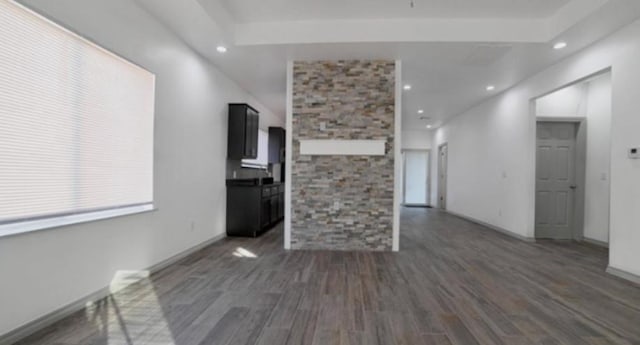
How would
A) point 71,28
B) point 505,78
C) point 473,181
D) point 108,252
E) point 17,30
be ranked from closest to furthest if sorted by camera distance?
point 17,30
point 71,28
point 108,252
point 505,78
point 473,181

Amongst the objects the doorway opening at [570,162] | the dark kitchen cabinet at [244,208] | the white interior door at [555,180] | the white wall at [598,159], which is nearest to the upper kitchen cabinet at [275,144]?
the dark kitchen cabinet at [244,208]

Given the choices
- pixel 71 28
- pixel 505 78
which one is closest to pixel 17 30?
pixel 71 28

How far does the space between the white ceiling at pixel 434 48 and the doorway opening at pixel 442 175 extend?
405 cm

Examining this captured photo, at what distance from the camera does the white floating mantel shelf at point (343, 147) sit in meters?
4.25

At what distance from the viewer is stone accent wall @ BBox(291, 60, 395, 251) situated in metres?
4.29

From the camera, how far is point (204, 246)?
4.30 m

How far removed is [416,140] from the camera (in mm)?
10961

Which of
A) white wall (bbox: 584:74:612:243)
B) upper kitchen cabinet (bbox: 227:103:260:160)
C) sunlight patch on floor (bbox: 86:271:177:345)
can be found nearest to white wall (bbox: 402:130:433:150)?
white wall (bbox: 584:74:612:243)

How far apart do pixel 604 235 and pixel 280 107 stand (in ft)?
22.2

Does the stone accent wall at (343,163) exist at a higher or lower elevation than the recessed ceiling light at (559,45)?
lower

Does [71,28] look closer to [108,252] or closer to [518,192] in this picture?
[108,252]

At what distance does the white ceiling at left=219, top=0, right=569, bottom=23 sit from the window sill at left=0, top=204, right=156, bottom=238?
8.18 feet

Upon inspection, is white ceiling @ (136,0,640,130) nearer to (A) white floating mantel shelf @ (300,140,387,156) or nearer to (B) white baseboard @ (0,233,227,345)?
(A) white floating mantel shelf @ (300,140,387,156)

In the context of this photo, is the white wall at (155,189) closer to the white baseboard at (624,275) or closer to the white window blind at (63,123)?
the white window blind at (63,123)
